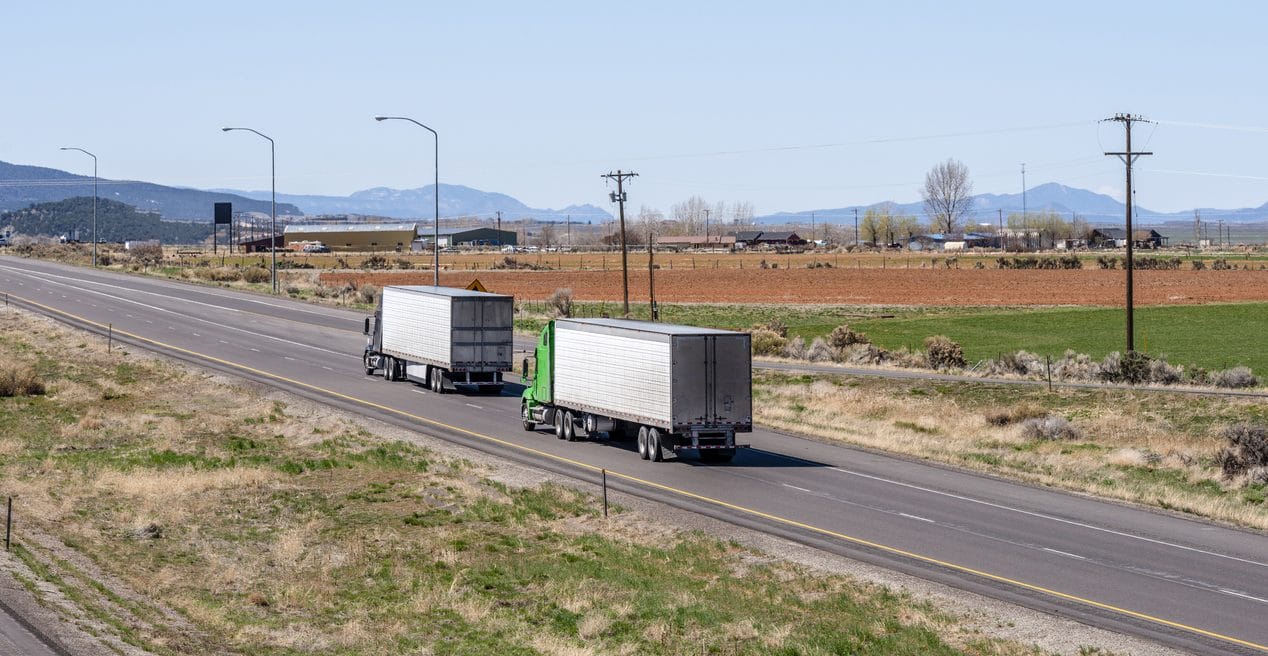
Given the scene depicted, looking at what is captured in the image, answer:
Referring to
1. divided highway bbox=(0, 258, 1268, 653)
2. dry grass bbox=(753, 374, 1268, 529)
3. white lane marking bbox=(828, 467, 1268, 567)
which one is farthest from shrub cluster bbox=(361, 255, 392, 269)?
white lane marking bbox=(828, 467, 1268, 567)

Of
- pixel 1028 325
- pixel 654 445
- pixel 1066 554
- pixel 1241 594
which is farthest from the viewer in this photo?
pixel 1028 325

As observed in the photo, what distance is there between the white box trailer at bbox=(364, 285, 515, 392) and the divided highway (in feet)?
3.18

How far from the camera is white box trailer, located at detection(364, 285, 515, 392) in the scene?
164 feet

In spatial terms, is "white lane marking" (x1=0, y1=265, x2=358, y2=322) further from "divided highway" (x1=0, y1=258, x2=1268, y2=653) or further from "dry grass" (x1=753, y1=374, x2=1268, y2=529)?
"dry grass" (x1=753, y1=374, x2=1268, y2=529)

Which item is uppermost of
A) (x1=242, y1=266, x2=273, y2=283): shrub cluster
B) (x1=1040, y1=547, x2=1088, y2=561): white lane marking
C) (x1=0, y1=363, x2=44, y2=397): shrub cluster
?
(x1=242, y1=266, x2=273, y2=283): shrub cluster

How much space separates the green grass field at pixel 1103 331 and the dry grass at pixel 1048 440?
44.1 feet

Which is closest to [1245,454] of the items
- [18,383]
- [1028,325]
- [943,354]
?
[943,354]

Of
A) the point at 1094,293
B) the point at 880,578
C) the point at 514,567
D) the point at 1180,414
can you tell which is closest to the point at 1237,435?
the point at 1180,414

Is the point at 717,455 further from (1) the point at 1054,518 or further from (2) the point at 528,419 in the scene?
(1) the point at 1054,518

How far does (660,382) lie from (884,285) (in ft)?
300

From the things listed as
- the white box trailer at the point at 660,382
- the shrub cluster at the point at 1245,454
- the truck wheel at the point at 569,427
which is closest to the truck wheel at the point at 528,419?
the truck wheel at the point at 569,427

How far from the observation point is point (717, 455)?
3738 cm

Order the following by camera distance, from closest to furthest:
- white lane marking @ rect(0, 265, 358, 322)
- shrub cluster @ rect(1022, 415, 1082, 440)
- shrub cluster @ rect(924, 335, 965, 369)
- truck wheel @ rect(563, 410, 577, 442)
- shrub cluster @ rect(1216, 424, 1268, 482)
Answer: shrub cluster @ rect(1216, 424, 1268, 482) → truck wheel @ rect(563, 410, 577, 442) → shrub cluster @ rect(1022, 415, 1082, 440) → shrub cluster @ rect(924, 335, 965, 369) → white lane marking @ rect(0, 265, 358, 322)

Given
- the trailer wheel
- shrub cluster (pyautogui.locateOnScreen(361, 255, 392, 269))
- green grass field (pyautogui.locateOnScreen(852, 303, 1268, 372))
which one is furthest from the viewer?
shrub cluster (pyautogui.locateOnScreen(361, 255, 392, 269))
